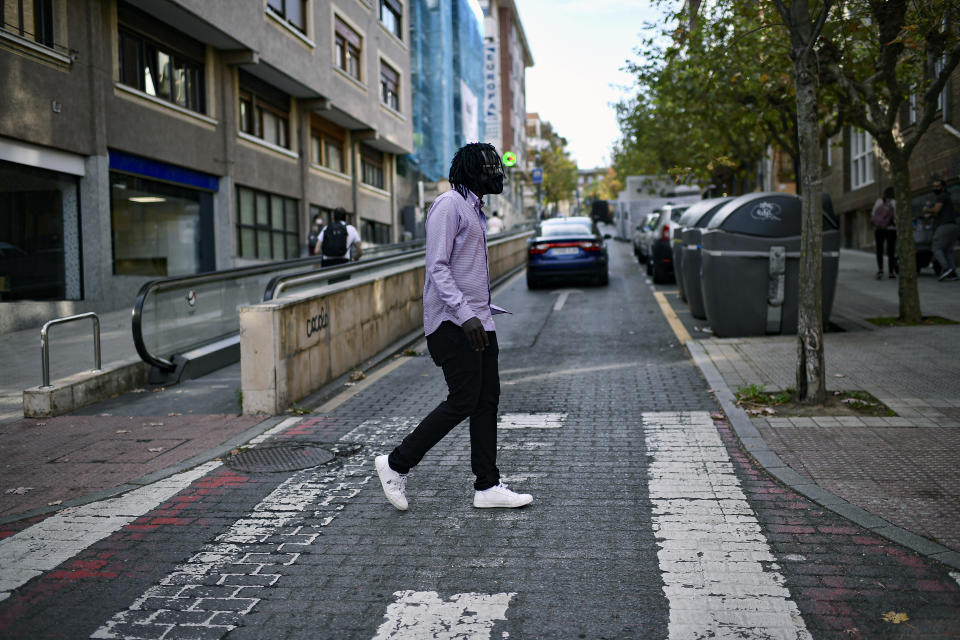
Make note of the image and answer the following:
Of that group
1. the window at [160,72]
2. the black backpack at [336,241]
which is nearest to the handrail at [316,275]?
the black backpack at [336,241]

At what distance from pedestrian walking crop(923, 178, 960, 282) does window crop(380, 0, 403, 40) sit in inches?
927

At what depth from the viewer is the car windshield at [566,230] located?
821 inches

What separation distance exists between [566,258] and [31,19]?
11.4 m

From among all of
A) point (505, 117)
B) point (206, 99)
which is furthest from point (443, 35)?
point (505, 117)

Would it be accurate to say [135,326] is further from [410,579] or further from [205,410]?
[410,579]

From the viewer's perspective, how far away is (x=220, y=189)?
21844 millimetres

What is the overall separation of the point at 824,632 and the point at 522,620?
1.11 meters

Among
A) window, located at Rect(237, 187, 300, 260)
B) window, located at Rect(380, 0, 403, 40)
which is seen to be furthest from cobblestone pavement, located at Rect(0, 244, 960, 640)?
window, located at Rect(380, 0, 403, 40)

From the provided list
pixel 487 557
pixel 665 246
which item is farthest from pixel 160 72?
pixel 487 557

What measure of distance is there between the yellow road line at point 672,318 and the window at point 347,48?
15.9 m

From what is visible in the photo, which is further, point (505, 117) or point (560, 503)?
point (505, 117)

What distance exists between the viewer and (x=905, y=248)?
1171cm

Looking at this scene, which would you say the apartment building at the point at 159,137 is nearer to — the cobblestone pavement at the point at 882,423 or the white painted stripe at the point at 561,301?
the white painted stripe at the point at 561,301

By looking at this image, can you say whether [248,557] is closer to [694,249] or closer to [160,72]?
[694,249]
